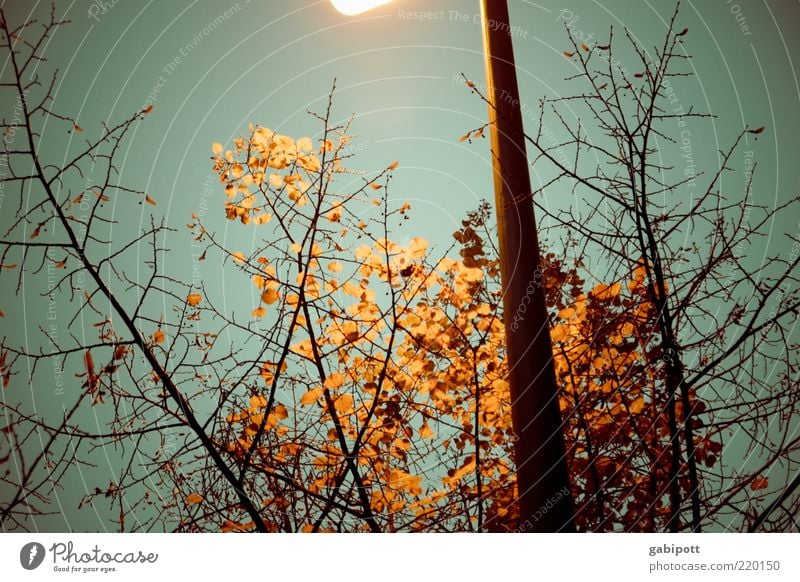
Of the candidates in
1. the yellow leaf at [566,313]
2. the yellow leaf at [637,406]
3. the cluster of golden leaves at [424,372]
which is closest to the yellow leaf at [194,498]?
the cluster of golden leaves at [424,372]

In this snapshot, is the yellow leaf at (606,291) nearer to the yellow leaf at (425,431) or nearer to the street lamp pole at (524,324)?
the street lamp pole at (524,324)

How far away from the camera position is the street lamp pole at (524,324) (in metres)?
1.53

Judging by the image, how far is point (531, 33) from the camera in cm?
263

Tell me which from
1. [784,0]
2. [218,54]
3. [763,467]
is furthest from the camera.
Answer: [218,54]

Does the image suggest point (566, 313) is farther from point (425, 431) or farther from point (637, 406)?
point (425, 431)
